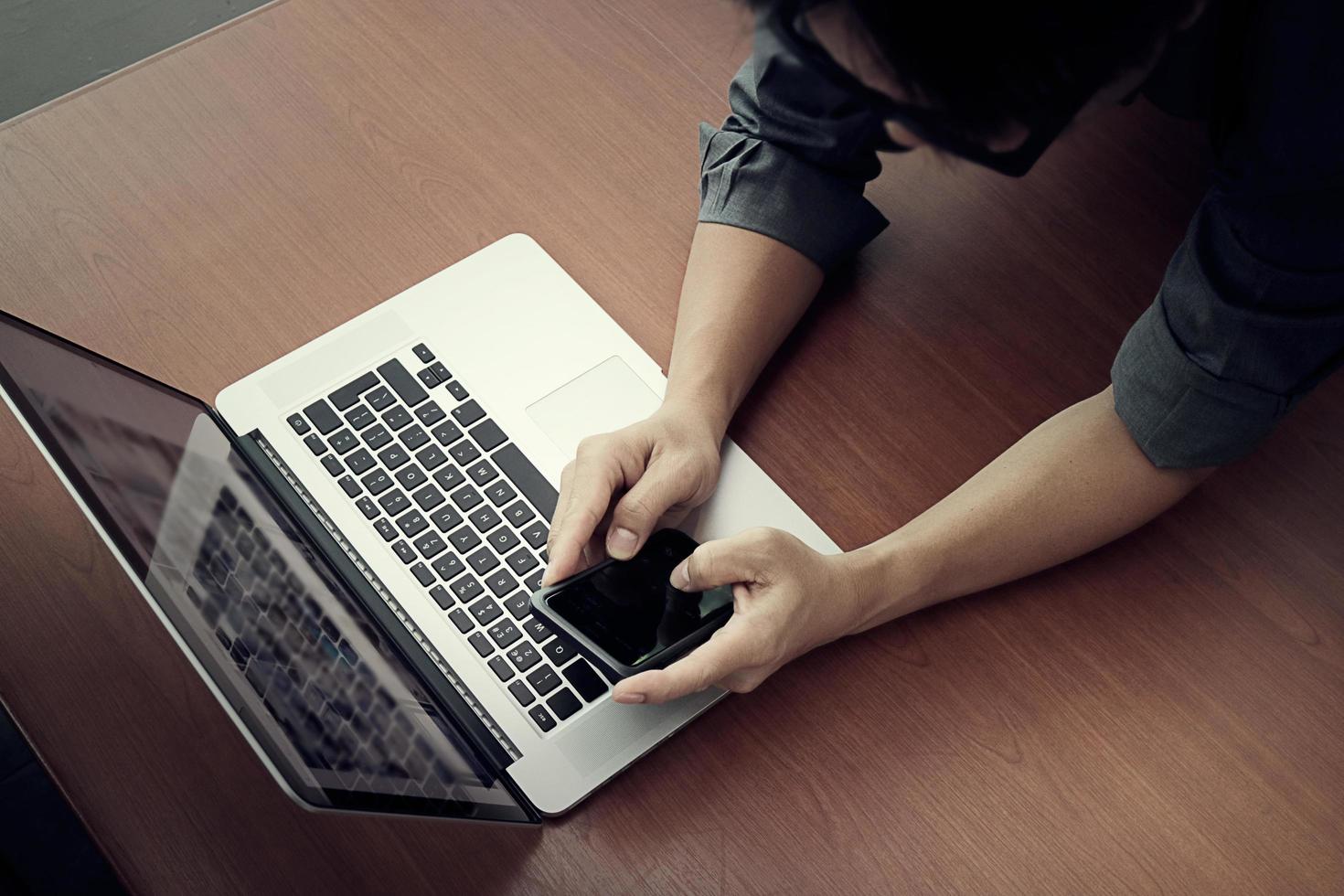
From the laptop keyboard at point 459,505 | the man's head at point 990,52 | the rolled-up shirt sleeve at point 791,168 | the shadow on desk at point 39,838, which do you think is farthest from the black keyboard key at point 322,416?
the shadow on desk at point 39,838

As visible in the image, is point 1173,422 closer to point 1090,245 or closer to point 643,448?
point 1090,245

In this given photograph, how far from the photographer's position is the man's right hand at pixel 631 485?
0.71 meters

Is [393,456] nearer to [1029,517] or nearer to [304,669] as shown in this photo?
[304,669]

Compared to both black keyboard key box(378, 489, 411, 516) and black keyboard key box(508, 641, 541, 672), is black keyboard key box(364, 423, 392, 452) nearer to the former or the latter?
black keyboard key box(378, 489, 411, 516)

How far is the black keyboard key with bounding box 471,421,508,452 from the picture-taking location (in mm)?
793

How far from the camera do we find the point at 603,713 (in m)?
0.70

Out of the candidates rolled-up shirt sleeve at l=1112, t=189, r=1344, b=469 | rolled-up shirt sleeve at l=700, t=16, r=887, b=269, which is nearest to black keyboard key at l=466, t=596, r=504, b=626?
rolled-up shirt sleeve at l=700, t=16, r=887, b=269

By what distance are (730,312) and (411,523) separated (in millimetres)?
278

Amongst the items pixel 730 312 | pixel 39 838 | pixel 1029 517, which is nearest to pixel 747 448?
pixel 730 312

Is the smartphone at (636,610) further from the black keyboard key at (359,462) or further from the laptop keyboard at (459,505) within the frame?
the black keyboard key at (359,462)

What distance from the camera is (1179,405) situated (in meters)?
0.73

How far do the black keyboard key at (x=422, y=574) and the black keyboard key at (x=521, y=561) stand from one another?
51mm

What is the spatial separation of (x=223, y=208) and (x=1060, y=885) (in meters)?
0.80

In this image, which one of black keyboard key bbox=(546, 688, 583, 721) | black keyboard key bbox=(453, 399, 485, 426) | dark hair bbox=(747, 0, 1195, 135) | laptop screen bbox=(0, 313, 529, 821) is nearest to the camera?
dark hair bbox=(747, 0, 1195, 135)
